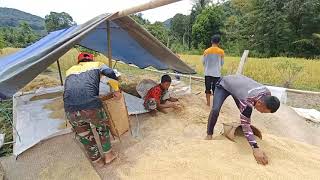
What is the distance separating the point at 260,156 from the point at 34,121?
305 centimetres

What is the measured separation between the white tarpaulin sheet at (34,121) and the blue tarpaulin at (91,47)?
0.75 metres

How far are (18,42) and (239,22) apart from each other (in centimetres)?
1752

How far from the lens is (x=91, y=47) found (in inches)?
255

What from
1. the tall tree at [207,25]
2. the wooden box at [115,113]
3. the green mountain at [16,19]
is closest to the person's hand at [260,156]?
the wooden box at [115,113]

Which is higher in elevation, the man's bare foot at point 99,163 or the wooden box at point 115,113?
the wooden box at point 115,113

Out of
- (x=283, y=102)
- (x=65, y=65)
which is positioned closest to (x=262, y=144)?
(x=283, y=102)

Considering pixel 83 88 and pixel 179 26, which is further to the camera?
pixel 179 26

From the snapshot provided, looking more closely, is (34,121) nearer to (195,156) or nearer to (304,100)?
(195,156)

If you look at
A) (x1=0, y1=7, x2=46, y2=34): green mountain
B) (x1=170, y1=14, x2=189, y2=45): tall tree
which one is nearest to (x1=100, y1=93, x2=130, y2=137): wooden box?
(x1=170, y1=14, x2=189, y2=45): tall tree

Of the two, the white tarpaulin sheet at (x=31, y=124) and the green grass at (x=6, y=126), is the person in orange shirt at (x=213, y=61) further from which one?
the green grass at (x=6, y=126)

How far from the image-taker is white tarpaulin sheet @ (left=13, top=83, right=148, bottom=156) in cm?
383

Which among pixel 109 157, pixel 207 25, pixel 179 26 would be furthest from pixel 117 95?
pixel 179 26

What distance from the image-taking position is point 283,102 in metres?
5.58

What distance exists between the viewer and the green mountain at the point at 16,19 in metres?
76.0
